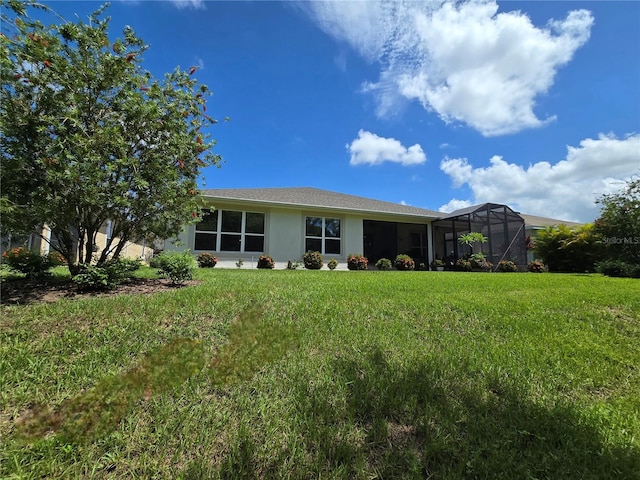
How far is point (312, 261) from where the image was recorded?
48.2ft

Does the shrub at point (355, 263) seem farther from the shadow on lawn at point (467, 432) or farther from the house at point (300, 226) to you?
the shadow on lawn at point (467, 432)

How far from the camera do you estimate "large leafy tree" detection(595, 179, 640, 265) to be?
12.6 meters

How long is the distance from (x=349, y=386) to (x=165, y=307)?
290 cm

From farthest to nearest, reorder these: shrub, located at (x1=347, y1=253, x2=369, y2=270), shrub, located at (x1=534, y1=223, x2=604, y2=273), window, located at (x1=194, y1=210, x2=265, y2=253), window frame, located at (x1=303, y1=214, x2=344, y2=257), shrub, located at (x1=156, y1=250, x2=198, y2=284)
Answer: window frame, located at (x1=303, y1=214, x2=344, y2=257), shrub, located at (x1=347, y1=253, x2=369, y2=270), shrub, located at (x1=534, y1=223, x2=604, y2=273), window, located at (x1=194, y1=210, x2=265, y2=253), shrub, located at (x1=156, y1=250, x2=198, y2=284)

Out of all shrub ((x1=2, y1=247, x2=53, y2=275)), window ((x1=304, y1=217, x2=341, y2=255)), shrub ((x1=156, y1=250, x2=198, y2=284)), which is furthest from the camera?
window ((x1=304, y1=217, x2=341, y2=255))

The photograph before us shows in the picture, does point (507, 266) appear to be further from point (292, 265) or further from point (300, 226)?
point (292, 265)

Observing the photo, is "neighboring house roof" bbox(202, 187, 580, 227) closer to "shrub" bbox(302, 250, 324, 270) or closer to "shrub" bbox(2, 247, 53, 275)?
"shrub" bbox(302, 250, 324, 270)

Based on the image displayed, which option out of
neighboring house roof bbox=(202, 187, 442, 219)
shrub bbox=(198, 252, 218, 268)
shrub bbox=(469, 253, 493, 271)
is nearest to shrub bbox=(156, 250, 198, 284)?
shrub bbox=(198, 252, 218, 268)

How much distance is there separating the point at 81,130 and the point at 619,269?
16987mm

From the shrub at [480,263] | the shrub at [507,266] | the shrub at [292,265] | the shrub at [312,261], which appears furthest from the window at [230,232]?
the shrub at [507,266]

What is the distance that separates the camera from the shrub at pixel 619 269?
10.9 metres

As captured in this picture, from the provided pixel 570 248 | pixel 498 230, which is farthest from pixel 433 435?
pixel 570 248

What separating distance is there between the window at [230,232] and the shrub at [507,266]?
1332 centimetres

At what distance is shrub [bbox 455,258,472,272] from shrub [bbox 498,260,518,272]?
1.62m
